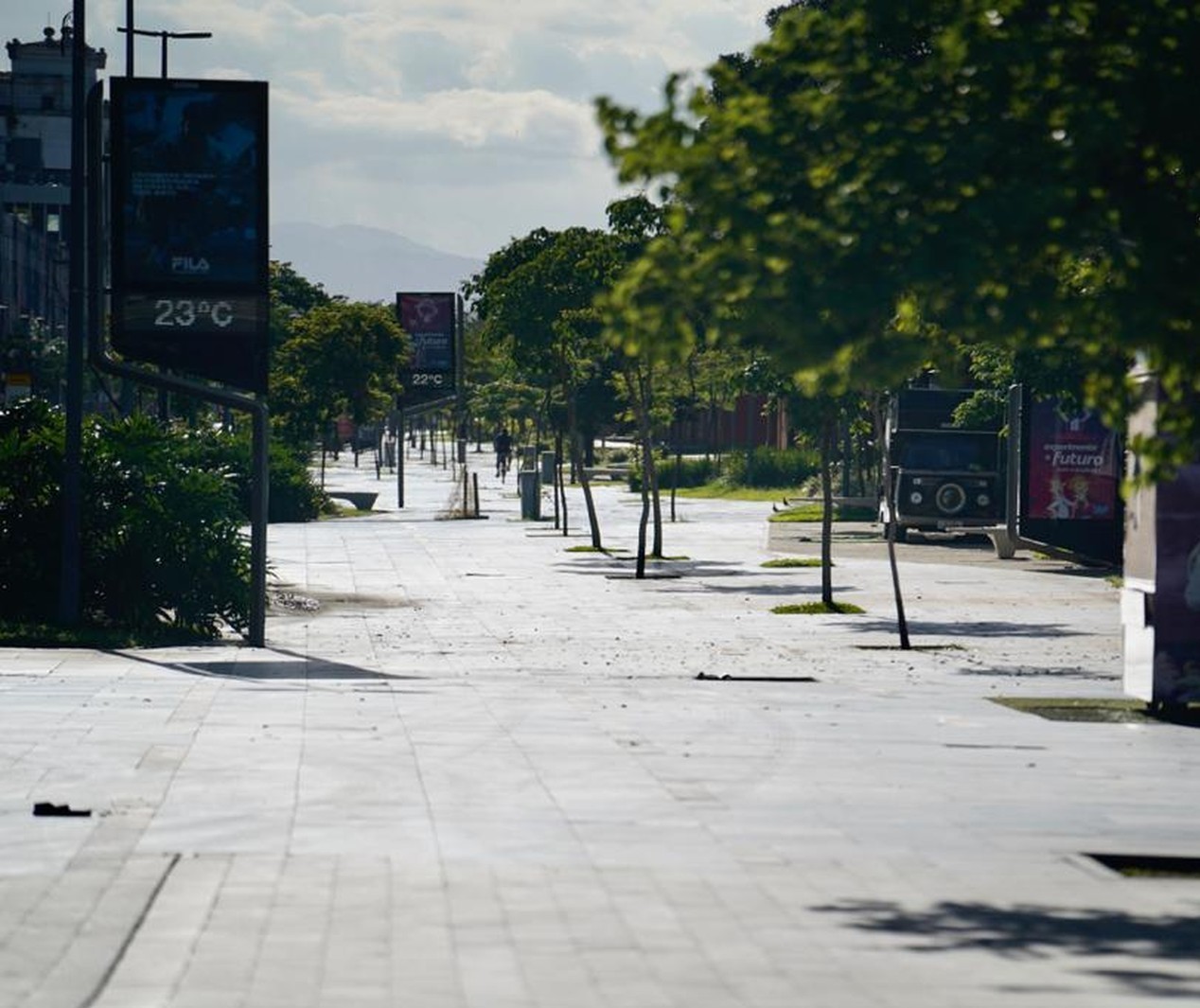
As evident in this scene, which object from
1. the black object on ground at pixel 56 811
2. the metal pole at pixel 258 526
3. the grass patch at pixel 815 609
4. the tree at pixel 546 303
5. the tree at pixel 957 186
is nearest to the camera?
the tree at pixel 957 186

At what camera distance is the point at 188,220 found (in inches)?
925

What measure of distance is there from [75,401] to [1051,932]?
16.3m

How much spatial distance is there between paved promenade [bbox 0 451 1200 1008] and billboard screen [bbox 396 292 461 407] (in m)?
57.8

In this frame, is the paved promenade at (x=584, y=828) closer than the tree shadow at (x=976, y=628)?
Yes

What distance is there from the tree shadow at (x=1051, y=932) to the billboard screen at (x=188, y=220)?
14.9 metres

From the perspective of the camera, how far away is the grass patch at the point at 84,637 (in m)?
22.7

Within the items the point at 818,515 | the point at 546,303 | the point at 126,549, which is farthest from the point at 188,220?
the point at 818,515

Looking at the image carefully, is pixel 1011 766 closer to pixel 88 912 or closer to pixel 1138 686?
pixel 1138 686

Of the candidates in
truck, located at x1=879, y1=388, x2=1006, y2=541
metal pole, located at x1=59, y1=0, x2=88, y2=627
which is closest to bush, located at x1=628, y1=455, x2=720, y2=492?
truck, located at x1=879, y1=388, x2=1006, y2=541

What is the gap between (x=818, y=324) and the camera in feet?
34.7

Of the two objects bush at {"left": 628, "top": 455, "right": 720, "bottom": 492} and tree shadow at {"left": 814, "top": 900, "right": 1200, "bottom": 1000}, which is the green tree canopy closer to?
bush at {"left": 628, "top": 455, "right": 720, "bottom": 492}

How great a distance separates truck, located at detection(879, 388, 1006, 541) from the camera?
50.6 m

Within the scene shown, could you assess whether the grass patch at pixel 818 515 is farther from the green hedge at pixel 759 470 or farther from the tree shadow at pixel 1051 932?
the tree shadow at pixel 1051 932

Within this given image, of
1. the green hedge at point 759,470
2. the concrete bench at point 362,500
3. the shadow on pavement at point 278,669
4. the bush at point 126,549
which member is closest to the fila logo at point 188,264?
the bush at point 126,549
